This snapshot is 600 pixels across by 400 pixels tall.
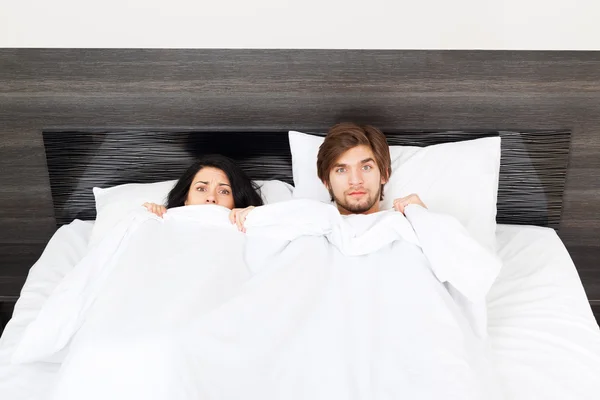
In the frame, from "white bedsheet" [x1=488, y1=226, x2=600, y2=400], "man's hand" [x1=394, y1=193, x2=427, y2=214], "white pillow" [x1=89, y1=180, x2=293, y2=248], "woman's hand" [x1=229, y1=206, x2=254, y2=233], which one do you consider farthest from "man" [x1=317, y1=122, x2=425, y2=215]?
"white bedsheet" [x1=488, y1=226, x2=600, y2=400]

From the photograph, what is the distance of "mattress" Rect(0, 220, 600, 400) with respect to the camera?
1700 millimetres

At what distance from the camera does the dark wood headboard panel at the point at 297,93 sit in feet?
7.87

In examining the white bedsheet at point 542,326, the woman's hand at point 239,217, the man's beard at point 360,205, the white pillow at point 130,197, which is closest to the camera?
the white bedsheet at point 542,326

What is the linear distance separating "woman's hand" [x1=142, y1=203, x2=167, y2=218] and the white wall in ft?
2.02

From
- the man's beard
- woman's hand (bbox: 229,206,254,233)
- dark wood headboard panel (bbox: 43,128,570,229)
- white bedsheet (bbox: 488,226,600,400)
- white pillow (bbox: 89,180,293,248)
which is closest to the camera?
white bedsheet (bbox: 488,226,600,400)

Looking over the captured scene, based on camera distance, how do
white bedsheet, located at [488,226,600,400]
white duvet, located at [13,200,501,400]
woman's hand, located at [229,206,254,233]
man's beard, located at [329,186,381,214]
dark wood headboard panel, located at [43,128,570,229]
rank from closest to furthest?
white duvet, located at [13,200,501,400], white bedsheet, located at [488,226,600,400], woman's hand, located at [229,206,254,233], man's beard, located at [329,186,381,214], dark wood headboard panel, located at [43,128,570,229]

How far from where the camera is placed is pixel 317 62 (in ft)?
7.89

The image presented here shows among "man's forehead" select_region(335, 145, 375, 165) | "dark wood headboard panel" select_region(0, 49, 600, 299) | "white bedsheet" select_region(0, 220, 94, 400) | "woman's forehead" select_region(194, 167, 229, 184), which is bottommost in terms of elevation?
"white bedsheet" select_region(0, 220, 94, 400)

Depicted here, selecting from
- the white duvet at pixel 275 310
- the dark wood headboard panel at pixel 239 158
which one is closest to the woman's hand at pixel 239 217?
the white duvet at pixel 275 310

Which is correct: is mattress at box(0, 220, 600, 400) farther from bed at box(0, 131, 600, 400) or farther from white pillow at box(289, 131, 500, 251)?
white pillow at box(289, 131, 500, 251)

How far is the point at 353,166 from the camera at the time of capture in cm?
221

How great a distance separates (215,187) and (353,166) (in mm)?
471

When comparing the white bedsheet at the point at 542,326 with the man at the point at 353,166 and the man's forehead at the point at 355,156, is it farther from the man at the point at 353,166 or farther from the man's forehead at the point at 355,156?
the man's forehead at the point at 355,156

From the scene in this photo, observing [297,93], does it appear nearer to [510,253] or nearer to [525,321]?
[510,253]
